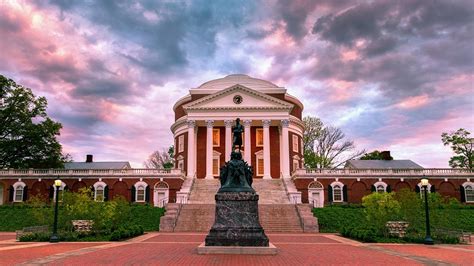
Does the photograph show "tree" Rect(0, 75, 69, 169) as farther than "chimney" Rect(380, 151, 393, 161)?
No

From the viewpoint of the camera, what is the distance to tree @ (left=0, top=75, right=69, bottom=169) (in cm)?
5028

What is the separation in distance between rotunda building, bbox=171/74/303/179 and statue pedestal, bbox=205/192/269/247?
3388 cm

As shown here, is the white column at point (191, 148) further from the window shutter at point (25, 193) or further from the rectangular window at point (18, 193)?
the rectangular window at point (18, 193)

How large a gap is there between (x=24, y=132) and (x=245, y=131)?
87.5ft

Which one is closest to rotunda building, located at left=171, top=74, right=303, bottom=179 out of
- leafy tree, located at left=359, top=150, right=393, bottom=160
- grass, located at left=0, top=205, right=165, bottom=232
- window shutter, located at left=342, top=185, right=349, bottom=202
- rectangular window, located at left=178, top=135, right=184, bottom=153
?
rectangular window, located at left=178, top=135, right=184, bottom=153

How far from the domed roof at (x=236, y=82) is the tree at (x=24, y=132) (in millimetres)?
20744

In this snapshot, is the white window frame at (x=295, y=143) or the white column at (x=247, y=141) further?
the white window frame at (x=295, y=143)

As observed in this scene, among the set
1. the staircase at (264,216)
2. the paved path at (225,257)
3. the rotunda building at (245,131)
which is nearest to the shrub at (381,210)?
the staircase at (264,216)

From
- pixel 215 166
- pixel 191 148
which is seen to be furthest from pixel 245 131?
pixel 191 148

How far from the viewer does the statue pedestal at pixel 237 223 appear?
56.0 feet

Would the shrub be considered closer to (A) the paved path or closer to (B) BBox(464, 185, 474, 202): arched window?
(A) the paved path

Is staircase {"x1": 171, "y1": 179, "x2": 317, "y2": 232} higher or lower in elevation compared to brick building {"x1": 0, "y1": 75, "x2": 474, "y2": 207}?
lower

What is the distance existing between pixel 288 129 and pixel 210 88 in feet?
42.8

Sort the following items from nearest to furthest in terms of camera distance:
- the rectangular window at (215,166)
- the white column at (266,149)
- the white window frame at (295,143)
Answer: the white column at (266,149), the rectangular window at (215,166), the white window frame at (295,143)
